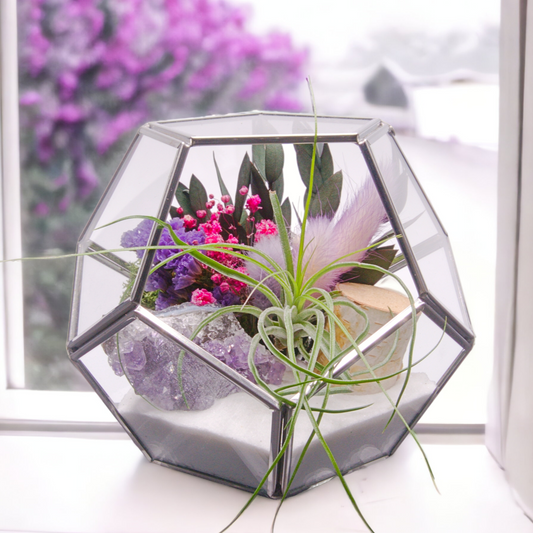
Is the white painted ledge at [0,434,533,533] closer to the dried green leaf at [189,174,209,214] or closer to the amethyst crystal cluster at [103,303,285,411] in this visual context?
the amethyst crystal cluster at [103,303,285,411]

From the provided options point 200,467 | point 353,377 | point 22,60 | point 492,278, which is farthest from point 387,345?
point 22,60

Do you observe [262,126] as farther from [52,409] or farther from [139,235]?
[52,409]

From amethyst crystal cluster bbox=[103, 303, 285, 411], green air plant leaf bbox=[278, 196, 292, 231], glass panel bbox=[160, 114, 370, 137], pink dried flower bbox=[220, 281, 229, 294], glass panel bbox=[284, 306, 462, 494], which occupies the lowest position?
glass panel bbox=[284, 306, 462, 494]

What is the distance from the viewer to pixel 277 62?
3.20ft

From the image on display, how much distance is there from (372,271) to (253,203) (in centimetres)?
16

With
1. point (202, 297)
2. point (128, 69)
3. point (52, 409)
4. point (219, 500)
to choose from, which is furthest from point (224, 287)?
point (128, 69)

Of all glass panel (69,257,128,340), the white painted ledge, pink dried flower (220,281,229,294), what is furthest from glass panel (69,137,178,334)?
the white painted ledge

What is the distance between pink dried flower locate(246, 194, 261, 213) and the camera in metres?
0.60

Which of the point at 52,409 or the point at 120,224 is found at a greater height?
the point at 120,224

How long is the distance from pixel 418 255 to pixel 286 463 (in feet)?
0.85

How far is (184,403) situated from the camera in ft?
Answer: 1.72

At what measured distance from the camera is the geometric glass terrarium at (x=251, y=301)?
1.64ft

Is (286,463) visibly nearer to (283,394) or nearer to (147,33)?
(283,394)

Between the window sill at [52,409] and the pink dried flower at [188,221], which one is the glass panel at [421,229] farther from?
the window sill at [52,409]
